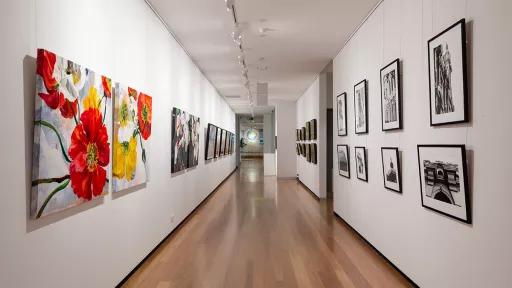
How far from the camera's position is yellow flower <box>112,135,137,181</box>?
4.34 m

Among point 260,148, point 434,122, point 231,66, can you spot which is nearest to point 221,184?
point 231,66

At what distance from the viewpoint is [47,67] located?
2.85 metres

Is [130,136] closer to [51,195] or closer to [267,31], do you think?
[51,195]

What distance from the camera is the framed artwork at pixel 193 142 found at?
A: 861 cm

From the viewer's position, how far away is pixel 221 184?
16.0 m

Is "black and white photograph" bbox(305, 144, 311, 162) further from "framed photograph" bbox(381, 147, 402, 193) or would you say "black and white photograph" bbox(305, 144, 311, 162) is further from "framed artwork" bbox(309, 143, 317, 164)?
"framed photograph" bbox(381, 147, 402, 193)

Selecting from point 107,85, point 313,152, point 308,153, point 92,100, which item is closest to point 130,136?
point 107,85

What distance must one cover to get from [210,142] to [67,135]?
29.0 ft

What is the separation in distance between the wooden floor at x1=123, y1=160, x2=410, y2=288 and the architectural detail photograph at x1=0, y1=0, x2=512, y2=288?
0.04 metres

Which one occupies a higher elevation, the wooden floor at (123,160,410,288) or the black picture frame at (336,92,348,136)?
the black picture frame at (336,92,348,136)

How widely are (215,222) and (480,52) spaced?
6491mm

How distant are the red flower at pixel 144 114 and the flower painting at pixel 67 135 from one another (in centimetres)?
112

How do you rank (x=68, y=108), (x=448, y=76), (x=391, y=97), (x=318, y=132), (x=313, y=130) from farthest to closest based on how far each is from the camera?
(x=313, y=130), (x=318, y=132), (x=391, y=97), (x=448, y=76), (x=68, y=108)

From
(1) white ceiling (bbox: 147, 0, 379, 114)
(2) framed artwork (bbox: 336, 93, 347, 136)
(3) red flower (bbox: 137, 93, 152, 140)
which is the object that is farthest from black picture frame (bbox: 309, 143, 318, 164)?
(3) red flower (bbox: 137, 93, 152, 140)
